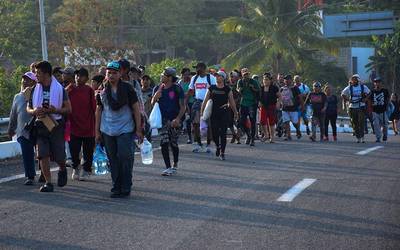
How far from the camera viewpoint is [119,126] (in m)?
10.8

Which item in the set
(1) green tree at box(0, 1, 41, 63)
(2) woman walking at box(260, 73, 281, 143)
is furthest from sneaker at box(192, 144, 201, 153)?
(1) green tree at box(0, 1, 41, 63)

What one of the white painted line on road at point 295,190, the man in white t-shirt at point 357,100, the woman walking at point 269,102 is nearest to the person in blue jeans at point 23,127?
the white painted line on road at point 295,190

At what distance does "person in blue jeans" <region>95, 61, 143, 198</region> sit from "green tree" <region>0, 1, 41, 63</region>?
38304mm

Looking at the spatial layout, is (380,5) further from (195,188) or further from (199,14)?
Result: (195,188)

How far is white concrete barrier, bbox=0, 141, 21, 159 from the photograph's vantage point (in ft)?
56.1

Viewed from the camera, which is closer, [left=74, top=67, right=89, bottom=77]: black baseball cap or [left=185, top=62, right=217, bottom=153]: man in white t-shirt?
[left=74, top=67, right=89, bottom=77]: black baseball cap

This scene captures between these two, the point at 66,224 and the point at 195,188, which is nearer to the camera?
the point at 66,224

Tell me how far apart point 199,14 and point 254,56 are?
67.3 feet

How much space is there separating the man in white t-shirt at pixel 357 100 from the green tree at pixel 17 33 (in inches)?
1195

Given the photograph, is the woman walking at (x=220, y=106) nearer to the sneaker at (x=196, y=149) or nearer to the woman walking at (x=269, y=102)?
the sneaker at (x=196, y=149)

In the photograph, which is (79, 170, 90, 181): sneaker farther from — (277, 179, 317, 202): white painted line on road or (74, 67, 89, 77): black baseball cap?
(277, 179, 317, 202): white painted line on road

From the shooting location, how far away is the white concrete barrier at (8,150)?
17094mm

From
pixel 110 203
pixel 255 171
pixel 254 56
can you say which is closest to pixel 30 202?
pixel 110 203

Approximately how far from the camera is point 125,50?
3938 cm
